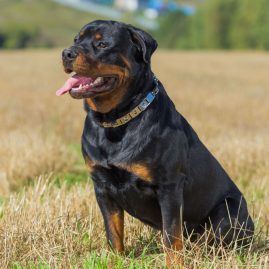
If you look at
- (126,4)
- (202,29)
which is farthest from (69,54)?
(126,4)

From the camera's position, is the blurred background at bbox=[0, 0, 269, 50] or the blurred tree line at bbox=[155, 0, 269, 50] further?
the blurred background at bbox=[0, 0, 269, 50]

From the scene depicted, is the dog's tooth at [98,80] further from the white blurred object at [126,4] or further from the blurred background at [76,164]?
the white blurred object at [126,4]

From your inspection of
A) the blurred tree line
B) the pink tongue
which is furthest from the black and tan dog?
the blurred tree line

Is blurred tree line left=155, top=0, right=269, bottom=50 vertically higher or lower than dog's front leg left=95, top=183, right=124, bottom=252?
lower

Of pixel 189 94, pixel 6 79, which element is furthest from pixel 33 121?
pixel 6 79

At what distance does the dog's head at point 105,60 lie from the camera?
3.99m

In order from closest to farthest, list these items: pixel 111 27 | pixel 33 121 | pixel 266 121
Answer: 1. pixel 111 27
2. pixel 33 121
3. pixel 266 121

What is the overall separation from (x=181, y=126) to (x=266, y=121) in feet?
39.9

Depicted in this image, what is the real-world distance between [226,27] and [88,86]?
7948 cm

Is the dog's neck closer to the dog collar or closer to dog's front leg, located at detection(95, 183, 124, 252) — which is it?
the dog collar

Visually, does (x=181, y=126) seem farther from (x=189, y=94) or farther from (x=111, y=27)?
(x=189, y=94)

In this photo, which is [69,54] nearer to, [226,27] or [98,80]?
[98,80]

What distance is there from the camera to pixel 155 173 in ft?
13.3

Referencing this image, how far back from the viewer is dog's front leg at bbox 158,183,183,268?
13.4ft
